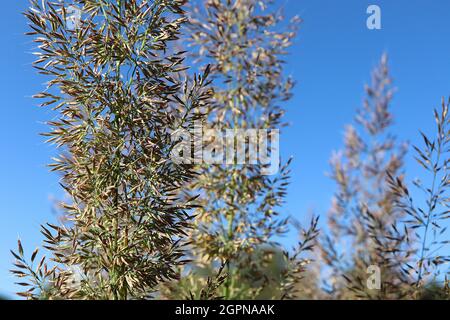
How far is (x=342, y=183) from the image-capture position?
7.96 meters

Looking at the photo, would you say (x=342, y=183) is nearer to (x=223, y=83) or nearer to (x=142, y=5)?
(x=223, y=83)

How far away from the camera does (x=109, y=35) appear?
3.66 meters

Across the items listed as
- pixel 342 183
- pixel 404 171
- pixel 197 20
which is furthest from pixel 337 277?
pixel 197 20

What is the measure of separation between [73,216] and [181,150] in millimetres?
994

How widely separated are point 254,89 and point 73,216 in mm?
3408

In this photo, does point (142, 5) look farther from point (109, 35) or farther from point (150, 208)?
point (150, 208)

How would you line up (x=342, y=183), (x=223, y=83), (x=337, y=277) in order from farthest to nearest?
1. (x=342, y=183)
2. (x=337, y=277)
3. (x=223, y=83)
